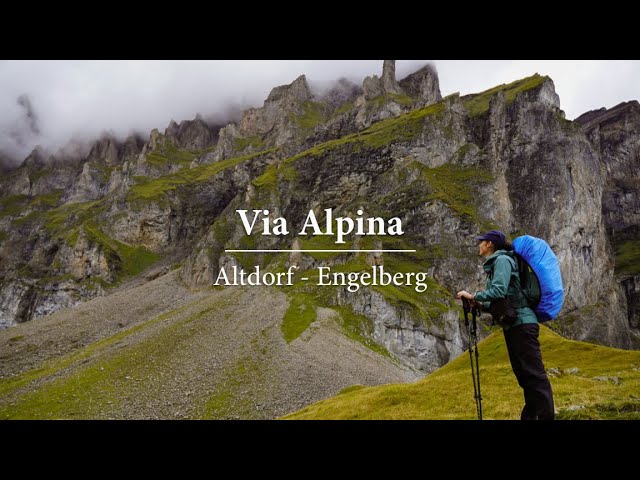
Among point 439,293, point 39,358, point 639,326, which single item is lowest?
point 639,326

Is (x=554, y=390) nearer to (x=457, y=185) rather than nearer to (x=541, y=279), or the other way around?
(x=541, y=279)

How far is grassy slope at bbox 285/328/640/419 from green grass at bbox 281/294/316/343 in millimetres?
60251

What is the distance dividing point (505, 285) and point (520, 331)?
970mm

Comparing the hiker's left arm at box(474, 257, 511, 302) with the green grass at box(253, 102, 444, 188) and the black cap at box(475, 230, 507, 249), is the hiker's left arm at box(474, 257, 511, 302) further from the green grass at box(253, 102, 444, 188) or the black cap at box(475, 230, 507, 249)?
the green grass at box(253, 102, 444, 188)

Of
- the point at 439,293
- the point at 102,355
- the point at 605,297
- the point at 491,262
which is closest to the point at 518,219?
the point at 605,297

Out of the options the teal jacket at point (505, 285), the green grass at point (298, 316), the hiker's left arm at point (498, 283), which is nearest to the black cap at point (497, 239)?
the teal jacket at point (505, 285)

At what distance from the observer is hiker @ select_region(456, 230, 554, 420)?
9.09 metres

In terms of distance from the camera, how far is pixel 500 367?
28141 millimetres

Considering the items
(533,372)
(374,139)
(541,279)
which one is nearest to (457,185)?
(374,139)

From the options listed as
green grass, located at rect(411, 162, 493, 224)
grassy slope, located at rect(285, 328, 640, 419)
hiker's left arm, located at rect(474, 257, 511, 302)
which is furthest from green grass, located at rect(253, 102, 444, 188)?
hiker's left arm, located at rect(474, 257, 511, 302)

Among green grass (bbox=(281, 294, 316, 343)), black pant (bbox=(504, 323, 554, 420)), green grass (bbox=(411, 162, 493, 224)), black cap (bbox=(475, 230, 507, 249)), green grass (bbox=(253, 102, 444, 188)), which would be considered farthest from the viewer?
green grass (bbox=(253, 102, 444, 188))

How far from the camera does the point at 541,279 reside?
30.3 ft
